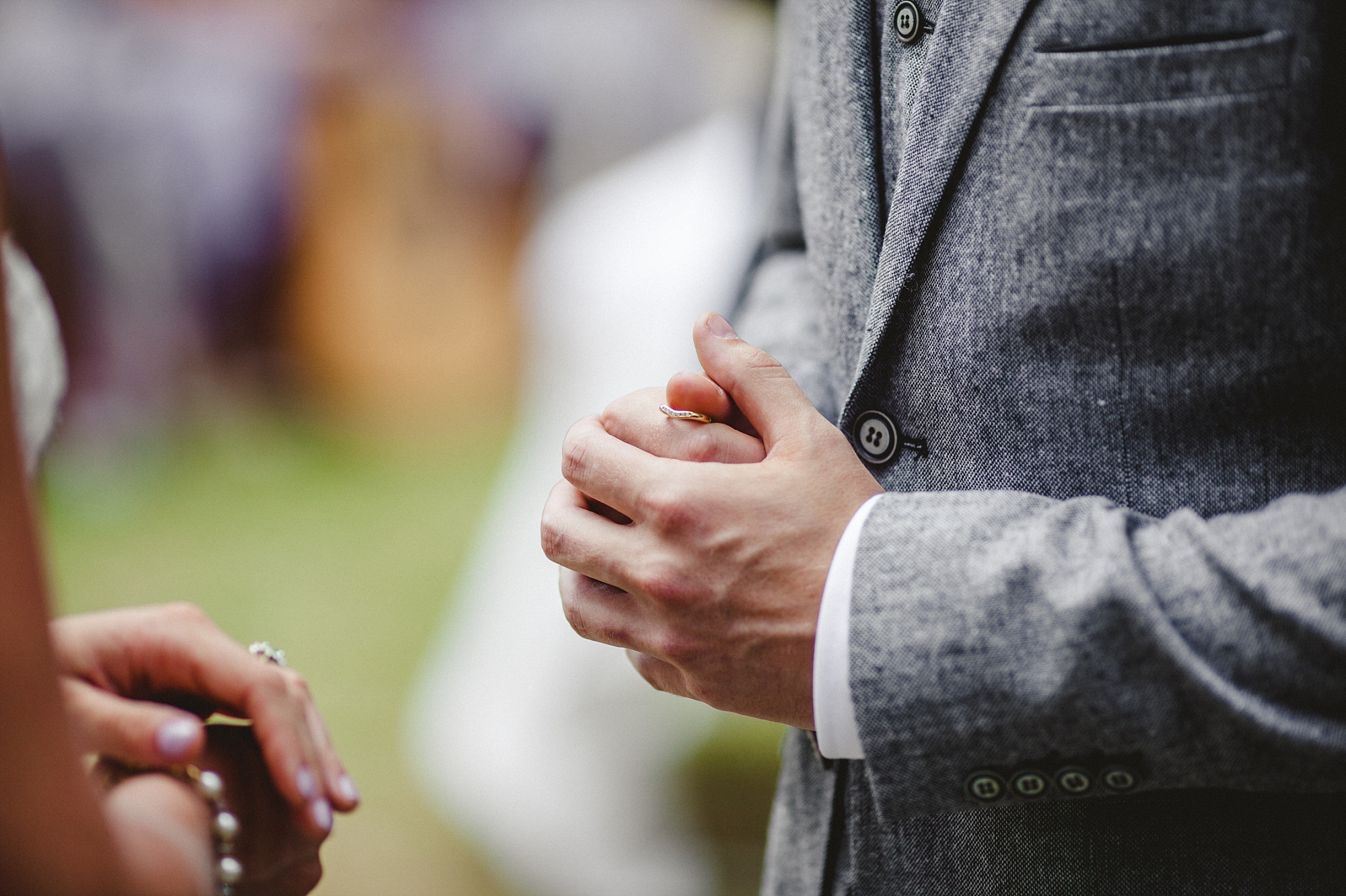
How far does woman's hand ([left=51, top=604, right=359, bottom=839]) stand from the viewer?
58 cm

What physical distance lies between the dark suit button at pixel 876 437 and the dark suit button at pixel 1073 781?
293 millimetres

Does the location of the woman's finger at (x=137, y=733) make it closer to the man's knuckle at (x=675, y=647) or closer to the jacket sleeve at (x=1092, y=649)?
the man's knuckle at (x=675, y=647)

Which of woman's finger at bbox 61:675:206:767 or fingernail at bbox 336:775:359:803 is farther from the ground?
woman's finger at bbox 61:675:206:767

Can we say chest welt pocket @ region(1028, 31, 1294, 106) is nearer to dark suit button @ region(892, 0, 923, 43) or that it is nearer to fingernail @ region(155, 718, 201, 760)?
dark suit button @ region(892, 0, 923, 43)

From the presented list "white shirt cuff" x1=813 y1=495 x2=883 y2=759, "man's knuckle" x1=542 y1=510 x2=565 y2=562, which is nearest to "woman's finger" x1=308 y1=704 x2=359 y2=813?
"man's knuckle" x1=542 y1=510 x2=565 y2=562

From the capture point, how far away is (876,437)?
80 cm

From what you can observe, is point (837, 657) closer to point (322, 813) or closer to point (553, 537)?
point (553, 537)

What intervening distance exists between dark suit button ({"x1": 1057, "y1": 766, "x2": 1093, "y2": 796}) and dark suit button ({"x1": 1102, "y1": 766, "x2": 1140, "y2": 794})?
12mm

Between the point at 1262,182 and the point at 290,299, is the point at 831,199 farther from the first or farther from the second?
the point at 290,299

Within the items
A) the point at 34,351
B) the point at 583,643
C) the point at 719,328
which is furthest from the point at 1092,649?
the point at 583,643

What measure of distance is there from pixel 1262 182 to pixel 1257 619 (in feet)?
1.02

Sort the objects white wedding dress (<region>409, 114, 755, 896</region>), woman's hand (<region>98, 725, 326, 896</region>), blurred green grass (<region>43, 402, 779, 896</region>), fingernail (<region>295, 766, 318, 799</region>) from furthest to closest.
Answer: blurred green grass (<region>43, 402, 779, 896</region>) → white wedding dress (<region>409, 114, 755, 896</region>) → fingernail (<region>295, 766, 318, 799</region>) → woman's hand (<region>98, 725, 326, 896</region>)

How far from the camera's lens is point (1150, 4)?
64 centimetres

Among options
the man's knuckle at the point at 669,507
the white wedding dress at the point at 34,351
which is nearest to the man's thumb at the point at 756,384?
the man's knuckle at the point at 669,507
